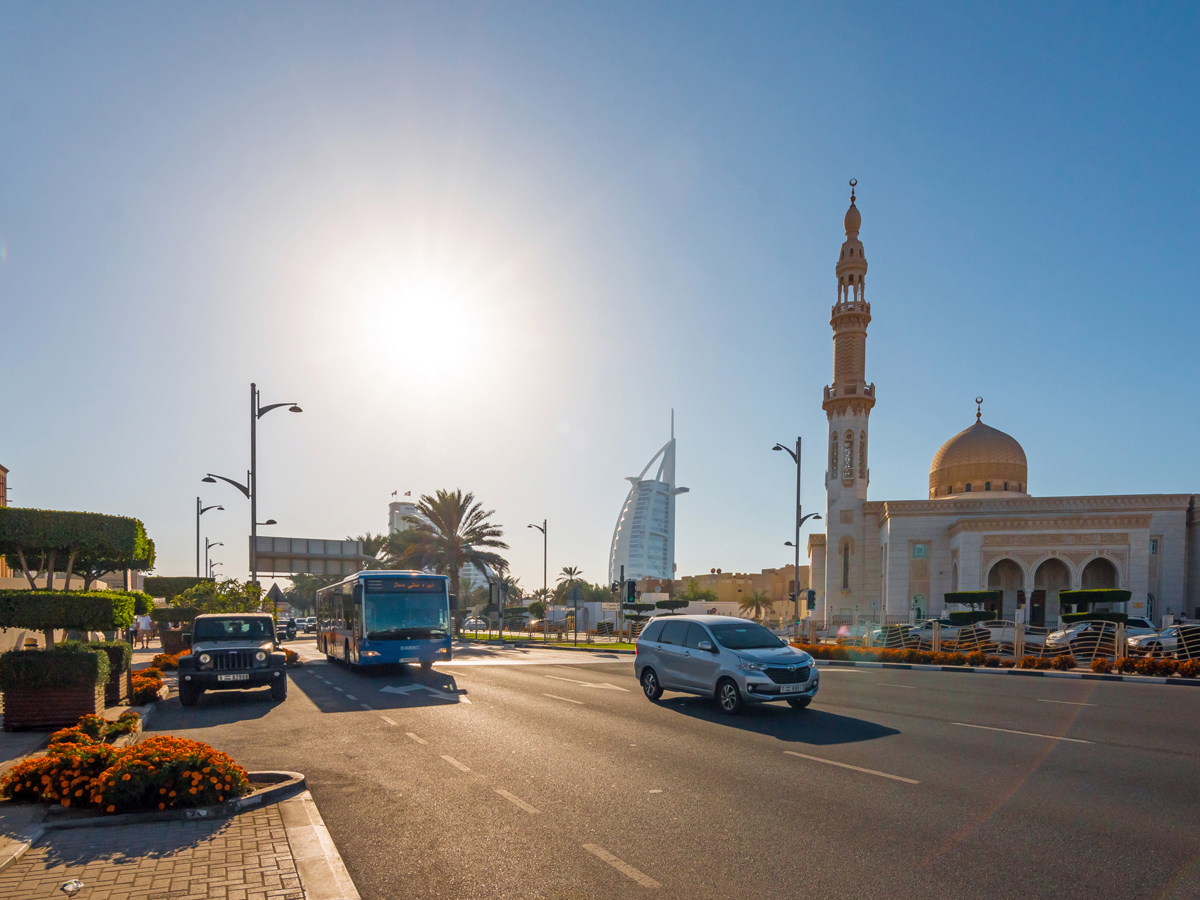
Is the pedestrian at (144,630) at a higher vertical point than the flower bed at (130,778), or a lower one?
lower

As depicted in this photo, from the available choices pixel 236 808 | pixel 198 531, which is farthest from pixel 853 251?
pixel 236 808

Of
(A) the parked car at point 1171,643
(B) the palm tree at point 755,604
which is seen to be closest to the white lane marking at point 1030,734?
(A) the parked car at point 1171,643

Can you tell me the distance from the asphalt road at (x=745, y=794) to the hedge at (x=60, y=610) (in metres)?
2.06

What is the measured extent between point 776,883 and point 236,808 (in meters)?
4.71

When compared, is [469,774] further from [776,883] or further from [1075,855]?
[1075,855]

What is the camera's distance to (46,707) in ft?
38.8

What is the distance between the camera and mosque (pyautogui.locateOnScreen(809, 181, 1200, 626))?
49500 millimetres

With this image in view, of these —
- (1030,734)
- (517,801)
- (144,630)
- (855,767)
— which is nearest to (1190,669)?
(1030,734)

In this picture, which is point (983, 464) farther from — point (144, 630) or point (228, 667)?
→ point (144, 630)

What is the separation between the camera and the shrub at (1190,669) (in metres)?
20.8

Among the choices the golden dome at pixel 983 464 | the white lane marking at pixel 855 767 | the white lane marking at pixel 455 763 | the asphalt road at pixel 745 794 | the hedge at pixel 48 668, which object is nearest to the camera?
the asphalt road at pixel 745 794

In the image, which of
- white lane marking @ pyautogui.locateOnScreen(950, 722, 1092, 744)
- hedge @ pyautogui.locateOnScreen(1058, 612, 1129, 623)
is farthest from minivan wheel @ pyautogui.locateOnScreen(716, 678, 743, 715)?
hedge @ pyautogui.locateOnScreen(1058, 612, 1129, 623)

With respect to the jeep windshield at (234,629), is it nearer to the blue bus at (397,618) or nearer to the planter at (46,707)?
the blue bus at (397,618)

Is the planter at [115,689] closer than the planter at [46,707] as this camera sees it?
No
